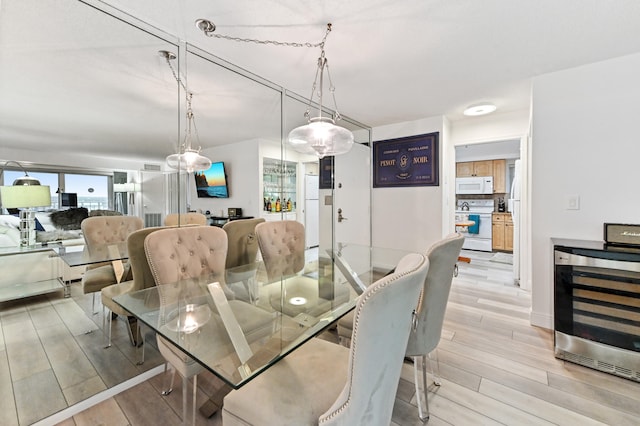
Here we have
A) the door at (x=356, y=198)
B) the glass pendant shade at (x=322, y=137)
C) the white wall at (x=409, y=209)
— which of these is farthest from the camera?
the door at (x=356, y=198)

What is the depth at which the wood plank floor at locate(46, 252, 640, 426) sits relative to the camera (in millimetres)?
1440

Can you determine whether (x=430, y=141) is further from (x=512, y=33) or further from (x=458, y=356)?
(x=458, y=356)

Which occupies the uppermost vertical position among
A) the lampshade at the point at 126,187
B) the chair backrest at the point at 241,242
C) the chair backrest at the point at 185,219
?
the lampshade at the point at 126,187

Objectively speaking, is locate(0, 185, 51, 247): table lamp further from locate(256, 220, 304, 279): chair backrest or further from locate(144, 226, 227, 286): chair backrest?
locate(256, 220, 304, 279): chair backrest

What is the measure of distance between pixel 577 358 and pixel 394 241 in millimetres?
2308

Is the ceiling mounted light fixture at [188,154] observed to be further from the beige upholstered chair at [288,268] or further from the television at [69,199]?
the beige upholstered chair at [288,268]

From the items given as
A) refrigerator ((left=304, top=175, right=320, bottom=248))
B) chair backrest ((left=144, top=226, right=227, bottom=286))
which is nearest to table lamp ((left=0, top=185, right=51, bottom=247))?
chair backrest ((left=144, top=226, right=227, bottom=286))

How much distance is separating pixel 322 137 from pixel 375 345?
1.56 meters

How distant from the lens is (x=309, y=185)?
3.53 meters

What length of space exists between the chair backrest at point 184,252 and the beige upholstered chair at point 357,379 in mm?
1001

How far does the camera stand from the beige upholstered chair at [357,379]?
71 centimetres

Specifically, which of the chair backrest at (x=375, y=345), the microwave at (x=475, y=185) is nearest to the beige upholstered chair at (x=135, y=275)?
the chair backrest at (x=375, y=345)

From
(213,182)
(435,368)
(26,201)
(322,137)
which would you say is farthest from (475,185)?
(26,201)

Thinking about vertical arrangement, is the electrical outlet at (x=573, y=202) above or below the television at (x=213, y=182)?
below
